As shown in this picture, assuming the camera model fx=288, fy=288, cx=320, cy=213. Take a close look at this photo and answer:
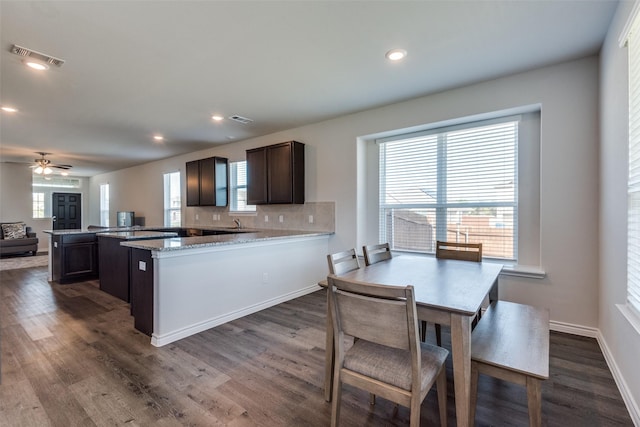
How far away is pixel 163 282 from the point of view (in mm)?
2578

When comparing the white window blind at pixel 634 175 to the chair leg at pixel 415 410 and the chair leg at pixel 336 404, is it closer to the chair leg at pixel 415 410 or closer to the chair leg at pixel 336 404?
the chair leg at pixel 415 410

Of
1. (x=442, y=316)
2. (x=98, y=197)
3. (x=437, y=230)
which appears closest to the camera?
(x=442, y=316)

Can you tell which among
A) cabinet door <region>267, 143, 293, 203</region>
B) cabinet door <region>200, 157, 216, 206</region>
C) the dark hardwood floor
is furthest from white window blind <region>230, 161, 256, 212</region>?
the dark hardwood floor

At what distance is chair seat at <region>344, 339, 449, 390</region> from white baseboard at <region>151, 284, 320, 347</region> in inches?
74.9

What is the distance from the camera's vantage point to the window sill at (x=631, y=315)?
63.4 inches

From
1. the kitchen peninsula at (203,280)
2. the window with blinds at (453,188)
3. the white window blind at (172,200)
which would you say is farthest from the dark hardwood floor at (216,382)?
the white window blind at (172,200)

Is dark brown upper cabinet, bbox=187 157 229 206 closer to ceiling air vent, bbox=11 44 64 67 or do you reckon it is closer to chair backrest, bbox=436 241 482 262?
ceiling air vent, bbox=11 44 64 67

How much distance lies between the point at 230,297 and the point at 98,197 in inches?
401

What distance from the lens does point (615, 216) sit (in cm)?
208

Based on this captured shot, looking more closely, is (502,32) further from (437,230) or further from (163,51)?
(163,51)

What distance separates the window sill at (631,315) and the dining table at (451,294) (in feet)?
2.30

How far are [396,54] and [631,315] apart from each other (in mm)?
2472

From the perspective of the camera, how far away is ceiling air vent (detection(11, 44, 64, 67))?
2355 millimetres

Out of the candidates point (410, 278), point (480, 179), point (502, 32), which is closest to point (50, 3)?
point (410, 278)
